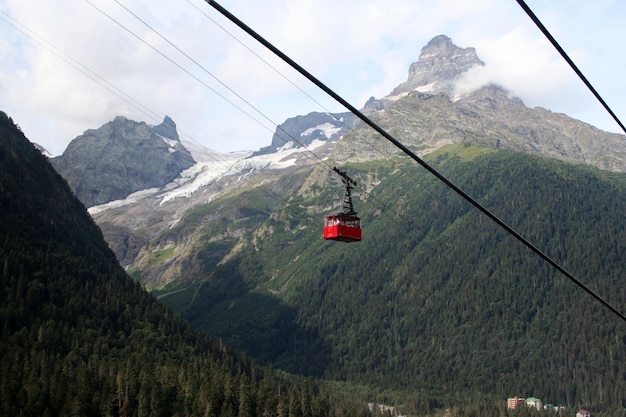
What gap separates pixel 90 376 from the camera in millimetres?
170250

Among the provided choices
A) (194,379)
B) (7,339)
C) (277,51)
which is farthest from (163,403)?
(277,51)

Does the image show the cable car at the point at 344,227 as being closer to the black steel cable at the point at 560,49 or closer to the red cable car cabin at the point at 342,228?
the red cable car cabin at the point at 342,228

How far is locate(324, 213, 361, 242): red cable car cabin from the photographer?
71.4 m

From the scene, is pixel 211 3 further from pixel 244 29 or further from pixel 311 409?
pixel 311 409

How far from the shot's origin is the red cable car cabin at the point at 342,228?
71.4 meters

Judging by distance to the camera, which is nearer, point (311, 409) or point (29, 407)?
point (29, 407)

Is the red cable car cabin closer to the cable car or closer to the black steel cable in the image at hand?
the cable car

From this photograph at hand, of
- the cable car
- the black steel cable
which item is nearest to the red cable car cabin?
the cable car

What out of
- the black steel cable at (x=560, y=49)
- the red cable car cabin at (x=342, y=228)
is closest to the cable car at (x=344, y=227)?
the red cable car cabin at (x=342, y=228)

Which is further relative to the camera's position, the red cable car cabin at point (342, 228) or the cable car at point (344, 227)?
the red cable car cabin at point (342, 228)

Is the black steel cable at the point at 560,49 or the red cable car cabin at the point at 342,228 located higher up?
the red cable car cabin at the point at 342,228

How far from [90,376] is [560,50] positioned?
6680 inches

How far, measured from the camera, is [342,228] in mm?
72000

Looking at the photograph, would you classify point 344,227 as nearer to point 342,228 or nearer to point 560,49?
point 342,228
